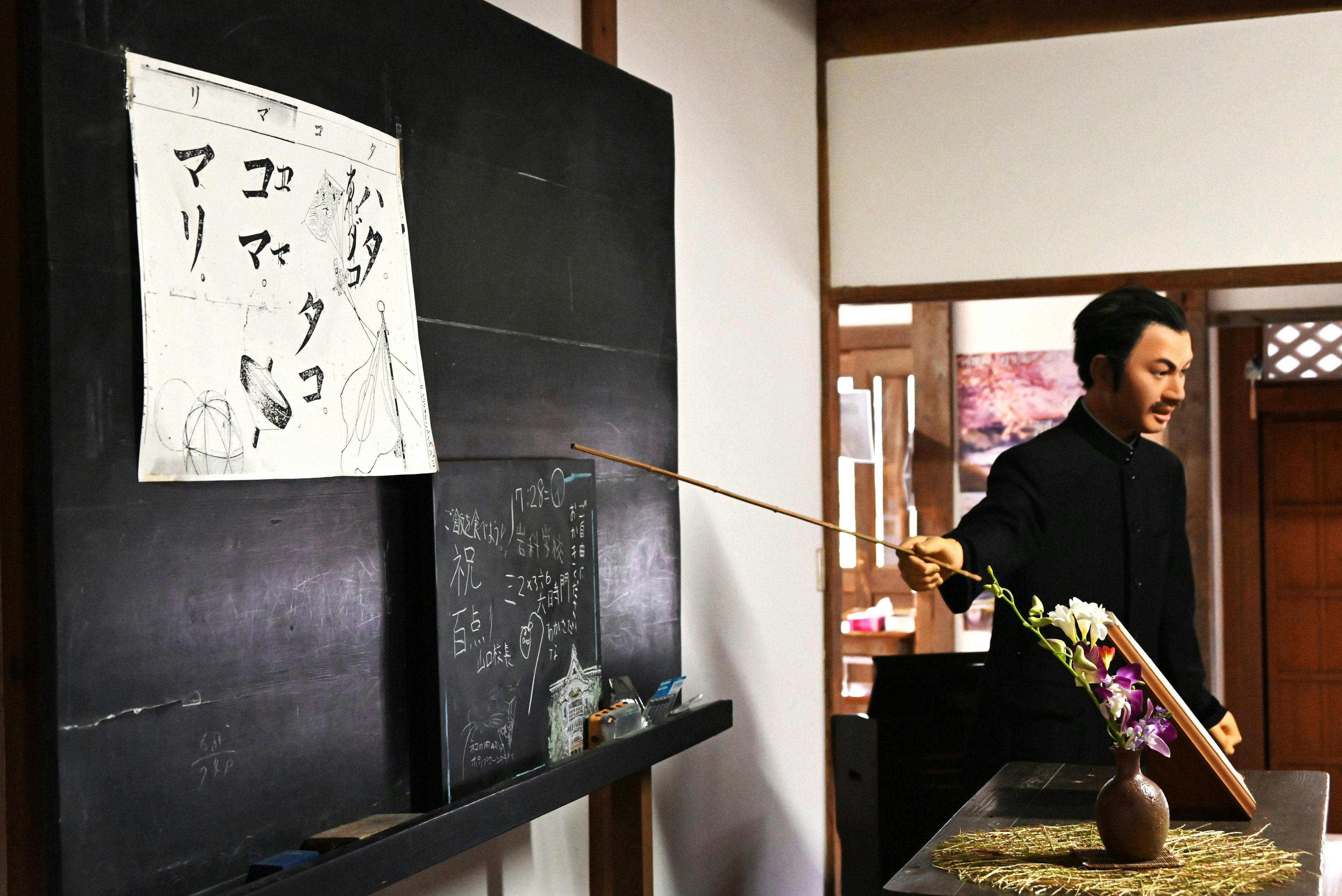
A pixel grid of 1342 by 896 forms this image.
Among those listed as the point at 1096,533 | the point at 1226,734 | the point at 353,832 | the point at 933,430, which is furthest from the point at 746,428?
the point at 933,430

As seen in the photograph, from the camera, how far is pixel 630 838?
2426 millimetres

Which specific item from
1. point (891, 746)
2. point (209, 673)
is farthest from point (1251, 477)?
Answer: point (209, 673)

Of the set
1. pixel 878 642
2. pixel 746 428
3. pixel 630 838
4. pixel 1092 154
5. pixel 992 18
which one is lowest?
pixel 878 642

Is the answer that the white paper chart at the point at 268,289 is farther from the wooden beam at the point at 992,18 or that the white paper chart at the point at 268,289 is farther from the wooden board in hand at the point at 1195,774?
the wooden beam at the point at 992,18

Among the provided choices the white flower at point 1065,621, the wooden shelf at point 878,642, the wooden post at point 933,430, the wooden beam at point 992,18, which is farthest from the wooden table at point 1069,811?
the wooden shelf at point 878,642

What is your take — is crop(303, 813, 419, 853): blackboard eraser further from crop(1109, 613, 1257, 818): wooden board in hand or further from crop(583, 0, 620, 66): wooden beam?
crop(583, 0, 620, 66): wooden beam

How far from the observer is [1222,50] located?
11.6 ft

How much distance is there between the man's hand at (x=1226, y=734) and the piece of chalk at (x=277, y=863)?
5.48 ft

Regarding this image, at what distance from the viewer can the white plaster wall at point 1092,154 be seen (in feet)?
11.5

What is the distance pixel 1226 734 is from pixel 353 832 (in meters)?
1.64

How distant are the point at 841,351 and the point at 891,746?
3.47 meters

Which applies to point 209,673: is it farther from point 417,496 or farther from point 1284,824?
point 1284,824

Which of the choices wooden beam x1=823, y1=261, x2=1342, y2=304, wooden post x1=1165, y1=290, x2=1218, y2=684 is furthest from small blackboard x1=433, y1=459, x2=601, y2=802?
wooden post x1=1165, y1=290, x2=1218, y2=684

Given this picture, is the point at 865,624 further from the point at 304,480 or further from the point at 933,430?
the point at 304,480
